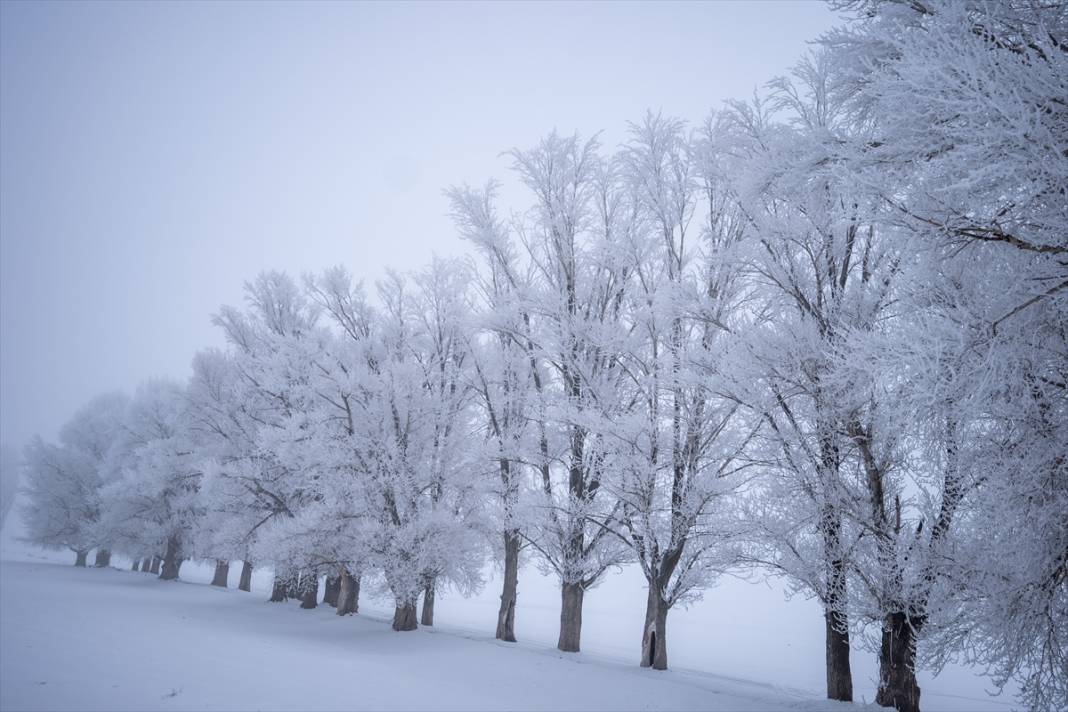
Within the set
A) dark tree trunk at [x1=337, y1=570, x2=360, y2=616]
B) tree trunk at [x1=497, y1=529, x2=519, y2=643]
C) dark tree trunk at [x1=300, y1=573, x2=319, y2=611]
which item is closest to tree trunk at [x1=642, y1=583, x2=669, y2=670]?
tree trunk at [x1=497, y1=529, x2=519, y2=643]

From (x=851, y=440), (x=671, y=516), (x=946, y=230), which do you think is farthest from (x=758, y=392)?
(x=946, y=230)

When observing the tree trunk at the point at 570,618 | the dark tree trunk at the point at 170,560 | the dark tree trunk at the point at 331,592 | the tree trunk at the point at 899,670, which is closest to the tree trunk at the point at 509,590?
the tree trunk at the point at 570,618

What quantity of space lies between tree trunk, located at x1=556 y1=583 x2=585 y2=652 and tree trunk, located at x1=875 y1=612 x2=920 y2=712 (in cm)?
677

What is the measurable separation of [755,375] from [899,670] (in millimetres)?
4675

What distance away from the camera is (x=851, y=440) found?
25.8 feet

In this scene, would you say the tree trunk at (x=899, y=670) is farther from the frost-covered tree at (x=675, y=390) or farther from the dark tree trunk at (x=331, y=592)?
the dark tree trunk at (x=331, y=592)

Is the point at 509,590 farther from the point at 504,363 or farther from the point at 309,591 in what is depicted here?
the point at 309,591

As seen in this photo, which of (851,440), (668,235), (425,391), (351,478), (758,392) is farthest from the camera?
(425,391)

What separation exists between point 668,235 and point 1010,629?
30.0 ft

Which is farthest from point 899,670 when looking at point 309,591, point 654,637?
point 309,591

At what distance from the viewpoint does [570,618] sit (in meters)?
13.3

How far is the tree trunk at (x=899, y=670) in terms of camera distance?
757 cm

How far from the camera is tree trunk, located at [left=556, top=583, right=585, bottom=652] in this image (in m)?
13.1

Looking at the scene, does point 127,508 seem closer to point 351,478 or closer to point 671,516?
point 351,478
